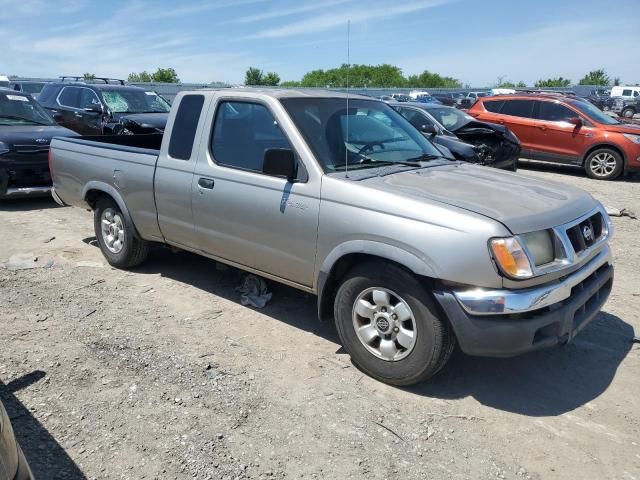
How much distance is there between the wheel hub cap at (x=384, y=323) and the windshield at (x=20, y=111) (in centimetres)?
801

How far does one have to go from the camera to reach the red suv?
1166 centimetres

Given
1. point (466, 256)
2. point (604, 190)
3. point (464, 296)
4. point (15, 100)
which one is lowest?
point (604, 190)

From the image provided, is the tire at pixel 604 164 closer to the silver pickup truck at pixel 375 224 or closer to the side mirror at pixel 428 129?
the side mirror at pixel 428 129

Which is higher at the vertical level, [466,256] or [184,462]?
[466,256]

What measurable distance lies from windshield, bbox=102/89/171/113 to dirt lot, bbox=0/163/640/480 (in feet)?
24.8

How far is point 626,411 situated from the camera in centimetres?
332

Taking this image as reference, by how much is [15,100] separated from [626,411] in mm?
10121

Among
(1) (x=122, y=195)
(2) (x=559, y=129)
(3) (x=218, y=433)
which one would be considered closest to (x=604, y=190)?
(2) (x=559, y=129)

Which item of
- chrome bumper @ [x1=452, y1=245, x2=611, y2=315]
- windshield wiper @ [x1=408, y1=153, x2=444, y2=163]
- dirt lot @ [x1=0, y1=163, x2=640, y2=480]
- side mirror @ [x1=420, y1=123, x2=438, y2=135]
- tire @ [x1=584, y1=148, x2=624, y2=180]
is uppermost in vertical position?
windshield wiper @ [x1=408, y1=153, x2=444, y2=163]

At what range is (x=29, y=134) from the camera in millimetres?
8516

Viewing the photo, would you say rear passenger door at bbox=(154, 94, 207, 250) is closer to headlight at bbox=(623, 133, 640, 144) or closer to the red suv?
the red suv

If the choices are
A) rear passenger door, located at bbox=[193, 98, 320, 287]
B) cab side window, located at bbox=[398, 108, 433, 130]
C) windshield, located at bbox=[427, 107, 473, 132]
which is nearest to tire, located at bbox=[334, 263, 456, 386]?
rear passenger door, located at bbox=[193, 98, 320, 287]

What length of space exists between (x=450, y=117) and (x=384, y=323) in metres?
9.52

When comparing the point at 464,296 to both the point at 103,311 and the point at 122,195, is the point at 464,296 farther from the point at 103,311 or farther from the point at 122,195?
the point at 122,195
